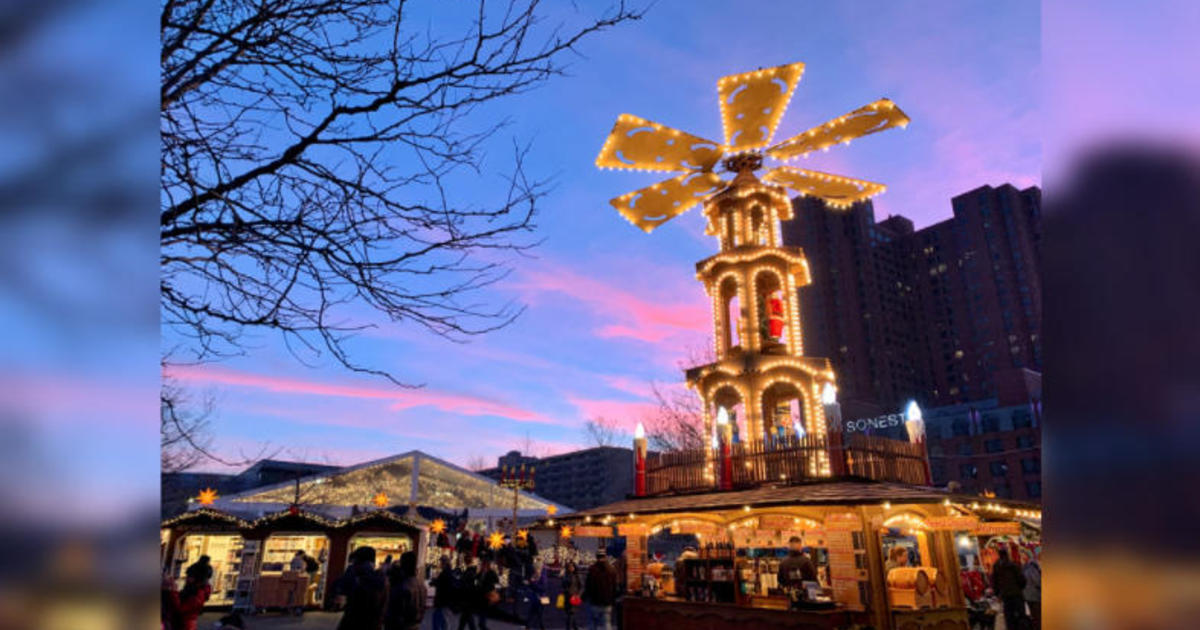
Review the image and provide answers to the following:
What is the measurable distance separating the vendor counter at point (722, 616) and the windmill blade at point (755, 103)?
40.2 feet

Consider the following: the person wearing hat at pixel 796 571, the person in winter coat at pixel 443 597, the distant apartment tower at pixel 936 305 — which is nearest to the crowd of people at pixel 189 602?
the person in winter coat at pixel 443 597

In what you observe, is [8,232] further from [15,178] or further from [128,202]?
[128,202]

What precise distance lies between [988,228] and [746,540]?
111 metres

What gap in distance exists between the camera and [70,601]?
2.99ft

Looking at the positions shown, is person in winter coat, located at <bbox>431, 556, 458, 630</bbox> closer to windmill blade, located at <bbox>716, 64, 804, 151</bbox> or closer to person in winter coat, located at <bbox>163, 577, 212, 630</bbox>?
person in winter coat, located at <bbox>163, 577, 212, 630</bbox>

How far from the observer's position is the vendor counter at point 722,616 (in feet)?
35.8

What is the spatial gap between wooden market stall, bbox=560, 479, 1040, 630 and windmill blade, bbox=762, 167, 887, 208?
30.5 ft

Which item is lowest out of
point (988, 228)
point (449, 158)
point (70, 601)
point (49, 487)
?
point (70, 601)

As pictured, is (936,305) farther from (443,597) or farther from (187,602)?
(187,602)

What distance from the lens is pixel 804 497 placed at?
1056cm

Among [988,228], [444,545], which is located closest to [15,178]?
Result: [444,545]

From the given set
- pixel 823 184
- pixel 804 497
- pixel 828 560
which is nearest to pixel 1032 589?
pixel 828 560

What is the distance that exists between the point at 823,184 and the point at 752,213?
251 centimetres

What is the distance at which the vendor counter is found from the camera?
10.9 metres
